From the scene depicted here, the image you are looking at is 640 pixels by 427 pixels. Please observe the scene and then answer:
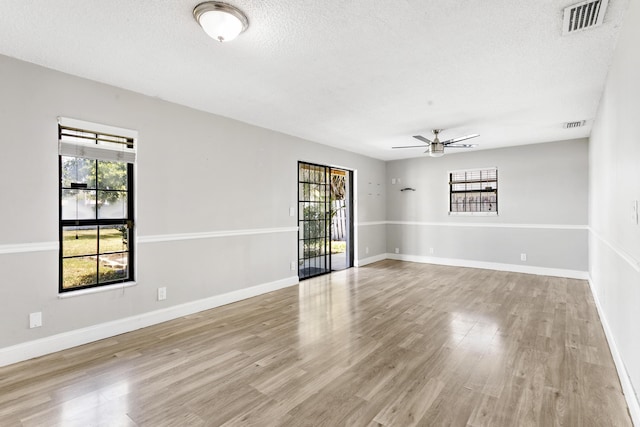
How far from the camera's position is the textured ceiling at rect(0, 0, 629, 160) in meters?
2.05

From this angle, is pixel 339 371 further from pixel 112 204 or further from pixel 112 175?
pixel 112 175

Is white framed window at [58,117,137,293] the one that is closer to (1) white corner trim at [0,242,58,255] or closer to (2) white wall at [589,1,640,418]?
(1) white corner trim at [0,242,58,255]

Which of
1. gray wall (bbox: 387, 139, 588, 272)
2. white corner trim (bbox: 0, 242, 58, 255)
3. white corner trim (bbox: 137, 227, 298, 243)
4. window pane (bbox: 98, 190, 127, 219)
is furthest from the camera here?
gray wall (bbox: 387, 139, 588, 272)

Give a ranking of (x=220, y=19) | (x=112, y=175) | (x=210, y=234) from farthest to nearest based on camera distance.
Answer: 1. (x=210, y=234)
2. (x=112, y=175)
3. (x=220, y=19)

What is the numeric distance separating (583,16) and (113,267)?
4482mm

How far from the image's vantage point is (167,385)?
2.32 metres

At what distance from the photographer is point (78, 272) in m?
3.12

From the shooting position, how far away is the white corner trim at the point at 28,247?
264 centimetres

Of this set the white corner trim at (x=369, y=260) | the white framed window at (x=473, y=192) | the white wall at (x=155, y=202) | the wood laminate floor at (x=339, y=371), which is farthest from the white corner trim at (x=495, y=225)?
the white wall at (x=155, y=202)

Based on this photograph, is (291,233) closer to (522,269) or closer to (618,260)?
(618,260)

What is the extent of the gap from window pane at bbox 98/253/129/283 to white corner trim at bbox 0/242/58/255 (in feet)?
1.50

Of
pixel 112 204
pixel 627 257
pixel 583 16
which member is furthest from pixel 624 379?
pixel 112 204

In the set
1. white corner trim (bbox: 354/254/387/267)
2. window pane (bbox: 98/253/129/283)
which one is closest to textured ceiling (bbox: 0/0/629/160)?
window pane (bbox: 98/253/129/283)

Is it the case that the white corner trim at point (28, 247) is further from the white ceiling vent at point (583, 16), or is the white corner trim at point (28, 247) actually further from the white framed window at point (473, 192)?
the white framed window at point (473, 192)
